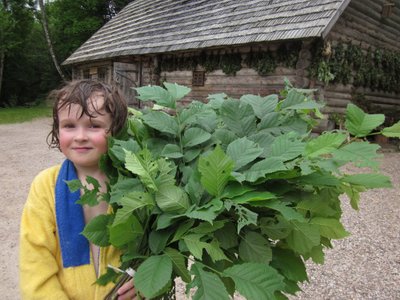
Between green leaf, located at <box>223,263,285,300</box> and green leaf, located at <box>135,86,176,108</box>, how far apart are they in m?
0.57

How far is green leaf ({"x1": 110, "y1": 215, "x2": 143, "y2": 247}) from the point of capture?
0.93m

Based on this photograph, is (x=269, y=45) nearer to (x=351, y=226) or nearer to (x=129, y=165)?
(x=351, y=226)

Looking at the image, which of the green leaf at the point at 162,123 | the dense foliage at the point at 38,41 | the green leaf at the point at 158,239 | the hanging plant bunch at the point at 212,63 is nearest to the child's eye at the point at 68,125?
the green leaf at the point at 162,123

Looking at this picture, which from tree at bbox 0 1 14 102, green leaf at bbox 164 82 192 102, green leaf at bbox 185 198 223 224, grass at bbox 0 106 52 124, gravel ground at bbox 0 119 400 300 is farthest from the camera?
tree at bbox 0 1 14 102

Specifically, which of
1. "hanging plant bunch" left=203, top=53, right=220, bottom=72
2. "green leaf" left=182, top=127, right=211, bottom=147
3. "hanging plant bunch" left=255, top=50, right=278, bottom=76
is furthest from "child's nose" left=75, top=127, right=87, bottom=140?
"hanging plant bunch" left=203, top=53, right=220, bottom=72

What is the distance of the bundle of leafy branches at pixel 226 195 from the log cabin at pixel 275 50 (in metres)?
6.10

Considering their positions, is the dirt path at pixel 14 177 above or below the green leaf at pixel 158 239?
below

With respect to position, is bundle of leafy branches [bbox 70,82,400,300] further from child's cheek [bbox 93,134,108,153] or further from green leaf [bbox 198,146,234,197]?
child's cheek [bbox 93,134,108,153]

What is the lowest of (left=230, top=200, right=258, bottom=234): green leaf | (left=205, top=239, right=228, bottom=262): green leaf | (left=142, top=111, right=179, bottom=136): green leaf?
(left=205, top=239, right=228, bottom=262): green leaf

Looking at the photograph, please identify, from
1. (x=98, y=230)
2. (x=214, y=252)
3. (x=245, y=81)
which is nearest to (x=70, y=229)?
(x=98, y=230)

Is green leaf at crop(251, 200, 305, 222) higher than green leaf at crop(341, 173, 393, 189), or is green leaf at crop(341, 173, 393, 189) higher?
green leaf at crop(341, 173, 393, 189)

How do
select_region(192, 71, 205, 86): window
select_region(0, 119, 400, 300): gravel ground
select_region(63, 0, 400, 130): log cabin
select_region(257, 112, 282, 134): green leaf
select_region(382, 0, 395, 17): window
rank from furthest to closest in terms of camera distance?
select_region(192, 71, 205, 86): window
select_region(382, 0, 395, 17): window
select_region(63, 0, 400, 130): log cabin
select_region(0, 119, 400, 300): gravel ground
select_region(257, 112, 282, 134): green leaf

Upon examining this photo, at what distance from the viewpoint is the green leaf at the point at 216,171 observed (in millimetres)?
888

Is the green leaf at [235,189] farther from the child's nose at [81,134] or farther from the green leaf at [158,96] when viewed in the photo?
the child's nose at [81,134]
